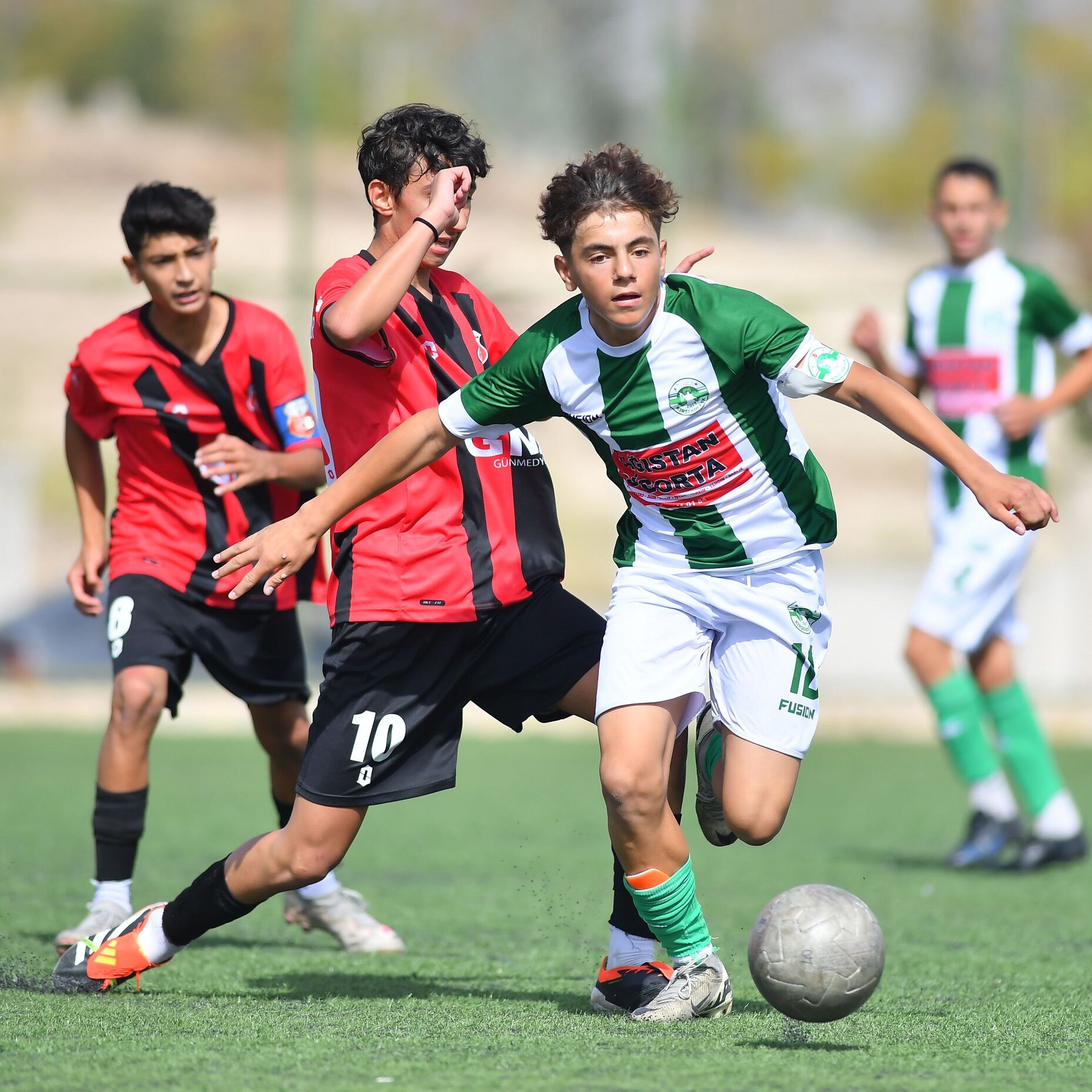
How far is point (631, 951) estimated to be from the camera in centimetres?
375

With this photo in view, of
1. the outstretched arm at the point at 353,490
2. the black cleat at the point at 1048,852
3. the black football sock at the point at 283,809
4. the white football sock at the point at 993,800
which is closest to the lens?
the outstretched arm at the point at 353,490

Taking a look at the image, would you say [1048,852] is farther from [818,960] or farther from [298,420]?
[298,420]

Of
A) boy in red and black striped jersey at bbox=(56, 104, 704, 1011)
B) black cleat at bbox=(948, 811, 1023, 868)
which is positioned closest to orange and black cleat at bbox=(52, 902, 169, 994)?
boy in red and black striped jersey at bbox=(56, 104, 704, 1011)

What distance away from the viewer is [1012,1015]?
141 inches

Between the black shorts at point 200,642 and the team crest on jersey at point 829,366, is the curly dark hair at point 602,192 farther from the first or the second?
the black shorts at point 200,642

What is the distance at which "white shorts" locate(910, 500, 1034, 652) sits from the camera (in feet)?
21.1

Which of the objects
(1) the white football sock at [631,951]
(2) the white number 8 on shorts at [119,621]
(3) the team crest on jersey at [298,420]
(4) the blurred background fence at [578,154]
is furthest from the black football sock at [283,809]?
(4) the blurred background fence at [578,154]

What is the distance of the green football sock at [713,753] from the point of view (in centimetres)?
375

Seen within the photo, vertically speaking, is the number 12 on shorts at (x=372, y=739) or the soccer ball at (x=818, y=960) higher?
the number 12 on shorts at (x=372, y=739)

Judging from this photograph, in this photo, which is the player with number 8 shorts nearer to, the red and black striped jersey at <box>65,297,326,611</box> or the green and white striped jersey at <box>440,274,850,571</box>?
the green and white striped jersey at <box>440,274,850,571</box>

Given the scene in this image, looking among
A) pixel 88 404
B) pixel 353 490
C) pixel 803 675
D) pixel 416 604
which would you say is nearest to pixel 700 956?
pixel 803 675

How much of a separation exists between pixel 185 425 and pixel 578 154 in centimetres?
1610

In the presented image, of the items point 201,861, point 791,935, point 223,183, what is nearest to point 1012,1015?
point 791,935

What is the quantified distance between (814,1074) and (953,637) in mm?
3788
